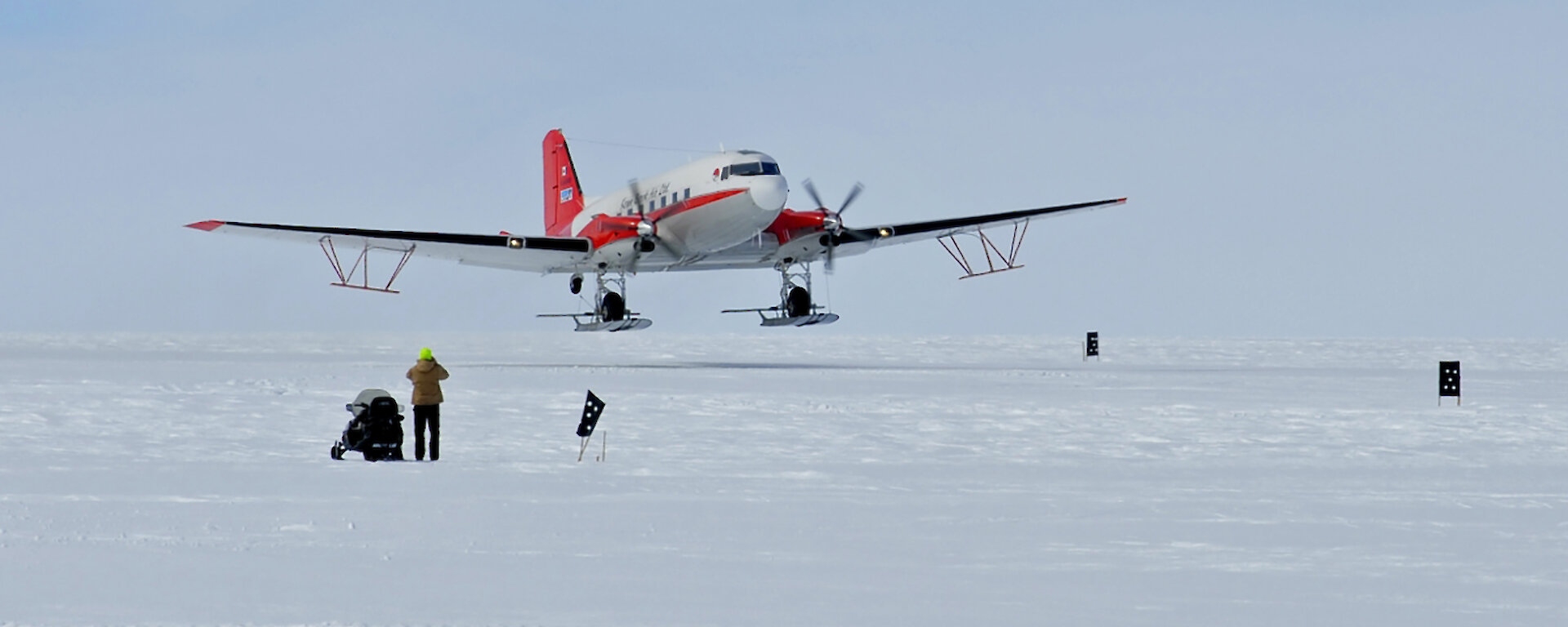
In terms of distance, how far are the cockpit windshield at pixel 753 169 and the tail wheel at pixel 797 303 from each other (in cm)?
486

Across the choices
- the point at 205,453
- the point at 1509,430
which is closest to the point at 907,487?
the point at 205,453

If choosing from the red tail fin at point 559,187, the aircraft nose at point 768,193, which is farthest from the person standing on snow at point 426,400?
the red tail fin at point 559,187

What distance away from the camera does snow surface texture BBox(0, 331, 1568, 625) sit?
8.25 meters

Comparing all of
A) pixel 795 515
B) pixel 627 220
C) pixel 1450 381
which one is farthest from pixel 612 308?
pixel 795 515

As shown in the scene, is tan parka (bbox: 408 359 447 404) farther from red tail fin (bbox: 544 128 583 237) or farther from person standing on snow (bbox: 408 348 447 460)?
red tail fin (bbox: 544 128 583 237)

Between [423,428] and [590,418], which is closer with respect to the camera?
[423,428]

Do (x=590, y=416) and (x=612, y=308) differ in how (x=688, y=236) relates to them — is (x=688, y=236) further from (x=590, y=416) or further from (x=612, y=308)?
(x=590, y=416)

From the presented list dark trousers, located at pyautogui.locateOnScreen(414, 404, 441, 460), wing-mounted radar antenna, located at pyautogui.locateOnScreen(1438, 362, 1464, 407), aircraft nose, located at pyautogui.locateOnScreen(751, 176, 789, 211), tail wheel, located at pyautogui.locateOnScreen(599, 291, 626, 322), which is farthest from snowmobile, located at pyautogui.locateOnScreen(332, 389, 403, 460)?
tail wheel, located at pyautogui.locateOnScreen(599, 291, 626, 322)

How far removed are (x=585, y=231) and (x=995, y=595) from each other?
34097 millimetres

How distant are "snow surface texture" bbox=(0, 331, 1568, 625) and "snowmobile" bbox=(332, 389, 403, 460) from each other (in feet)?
0.87

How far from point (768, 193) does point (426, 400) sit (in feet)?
Answer: 68.7

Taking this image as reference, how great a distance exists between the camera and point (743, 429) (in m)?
19.6

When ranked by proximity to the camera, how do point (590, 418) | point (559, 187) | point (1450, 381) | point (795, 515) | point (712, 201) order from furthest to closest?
point (559, 187) → point (712, 201) → point (1450, 381) → point (590, 418) → point (795, 515)

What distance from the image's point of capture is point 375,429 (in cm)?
1554
